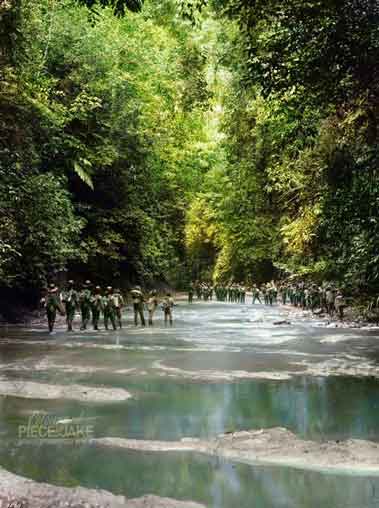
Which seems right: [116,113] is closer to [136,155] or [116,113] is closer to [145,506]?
[136,155]

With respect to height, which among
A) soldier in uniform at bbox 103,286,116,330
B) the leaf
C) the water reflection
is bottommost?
the water reflection

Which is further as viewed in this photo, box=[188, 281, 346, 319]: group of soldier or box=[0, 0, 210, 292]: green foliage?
box=[188, 281, 346, 319]: group of soldier

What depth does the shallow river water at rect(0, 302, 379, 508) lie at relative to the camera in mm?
6160

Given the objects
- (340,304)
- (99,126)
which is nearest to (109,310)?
(340,304)

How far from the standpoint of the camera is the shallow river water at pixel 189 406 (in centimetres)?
616

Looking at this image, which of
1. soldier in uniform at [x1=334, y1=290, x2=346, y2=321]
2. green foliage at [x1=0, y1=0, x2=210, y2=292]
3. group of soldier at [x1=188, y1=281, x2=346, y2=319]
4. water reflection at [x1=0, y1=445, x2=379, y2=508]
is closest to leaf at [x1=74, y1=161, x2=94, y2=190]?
green foliage at [x1=0, y1=0, x2=210, y2=292]

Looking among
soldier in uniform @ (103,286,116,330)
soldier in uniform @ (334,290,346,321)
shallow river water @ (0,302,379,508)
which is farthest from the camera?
soldier in uniform @ (334,290,346,321)

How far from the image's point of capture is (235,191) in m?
47.4

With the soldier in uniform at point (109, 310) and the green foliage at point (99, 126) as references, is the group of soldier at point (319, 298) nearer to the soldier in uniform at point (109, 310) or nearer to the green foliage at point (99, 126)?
the green foliage at point (99, 126)

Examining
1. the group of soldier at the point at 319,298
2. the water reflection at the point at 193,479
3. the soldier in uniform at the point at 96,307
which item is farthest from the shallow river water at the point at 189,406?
the group of soldier at the point at 319,298

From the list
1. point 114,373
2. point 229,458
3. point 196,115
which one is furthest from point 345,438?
point 196,115

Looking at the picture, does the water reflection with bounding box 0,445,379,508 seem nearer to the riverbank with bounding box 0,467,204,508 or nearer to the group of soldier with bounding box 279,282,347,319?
the riverbank with bounding box 0,467,204,508

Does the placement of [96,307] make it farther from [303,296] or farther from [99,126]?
[303,296]

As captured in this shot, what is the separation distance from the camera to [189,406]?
9.56 metres
